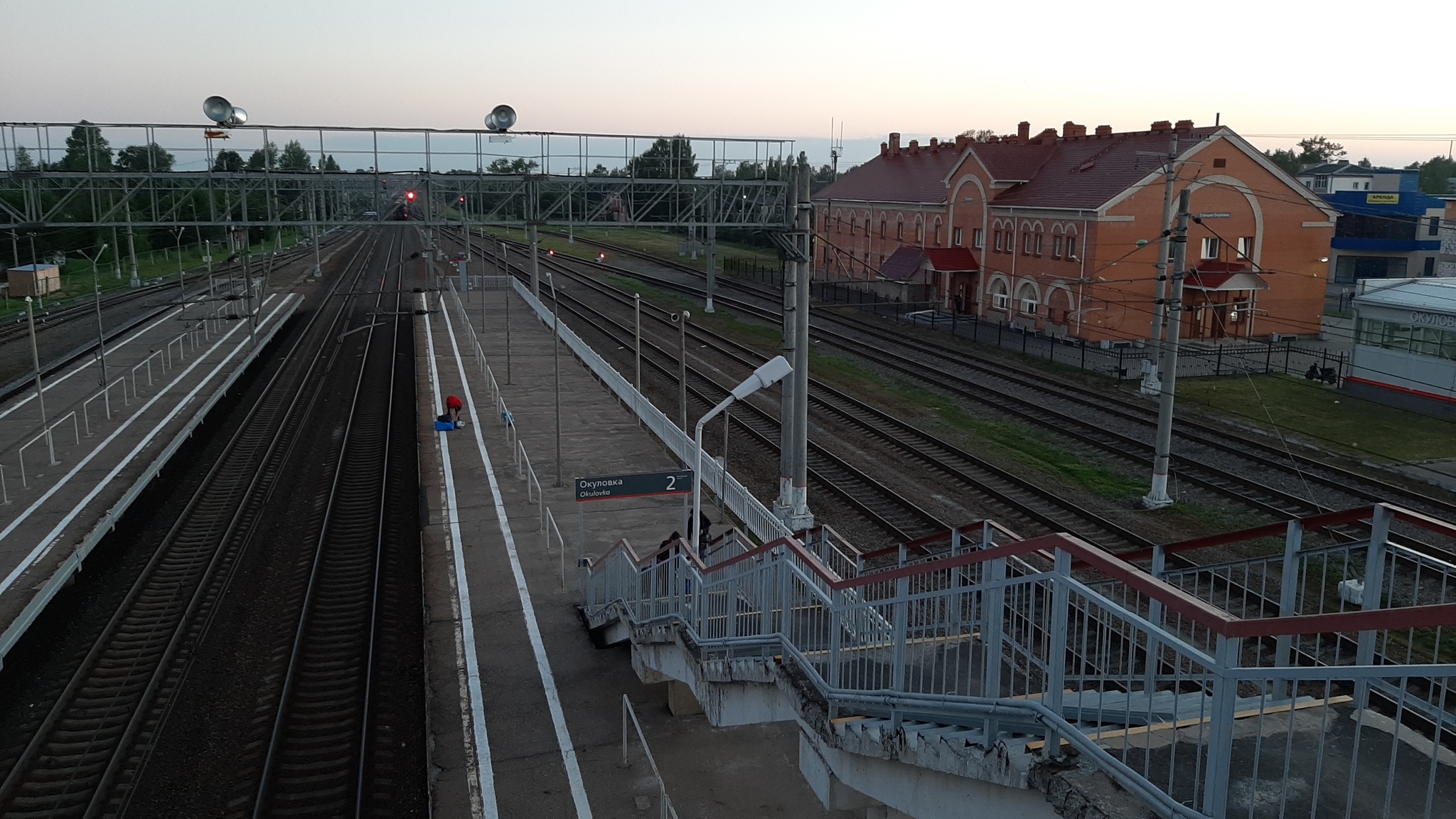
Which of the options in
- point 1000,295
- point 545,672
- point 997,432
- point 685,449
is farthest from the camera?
point 1000,295

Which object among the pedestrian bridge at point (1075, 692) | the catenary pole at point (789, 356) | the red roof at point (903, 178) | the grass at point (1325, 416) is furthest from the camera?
the red roof at point (903, 178)

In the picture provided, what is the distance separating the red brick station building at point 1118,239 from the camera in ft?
137

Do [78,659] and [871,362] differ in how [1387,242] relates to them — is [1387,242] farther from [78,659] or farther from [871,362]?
[78,659]

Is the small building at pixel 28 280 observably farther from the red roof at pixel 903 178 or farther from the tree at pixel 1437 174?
the tree at pixel 1437 174

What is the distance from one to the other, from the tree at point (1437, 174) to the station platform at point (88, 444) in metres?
124

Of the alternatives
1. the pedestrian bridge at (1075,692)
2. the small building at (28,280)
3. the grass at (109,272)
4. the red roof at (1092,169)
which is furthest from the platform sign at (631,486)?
the small building at (28,280)

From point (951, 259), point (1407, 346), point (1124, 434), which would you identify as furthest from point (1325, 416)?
point (951, 259)

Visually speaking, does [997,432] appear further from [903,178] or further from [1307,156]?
[1307,156]

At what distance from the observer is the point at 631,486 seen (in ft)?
53.1

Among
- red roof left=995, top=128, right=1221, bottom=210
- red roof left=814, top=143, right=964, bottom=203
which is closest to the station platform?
red roof left=995, top=128, right=1221, bottom=210

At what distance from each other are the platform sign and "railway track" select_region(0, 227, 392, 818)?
225 inches

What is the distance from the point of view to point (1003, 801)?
5617 mm

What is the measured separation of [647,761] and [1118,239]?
35738 millimetres

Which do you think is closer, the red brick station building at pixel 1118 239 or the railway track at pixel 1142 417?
the railway track at pixel 1142 417
